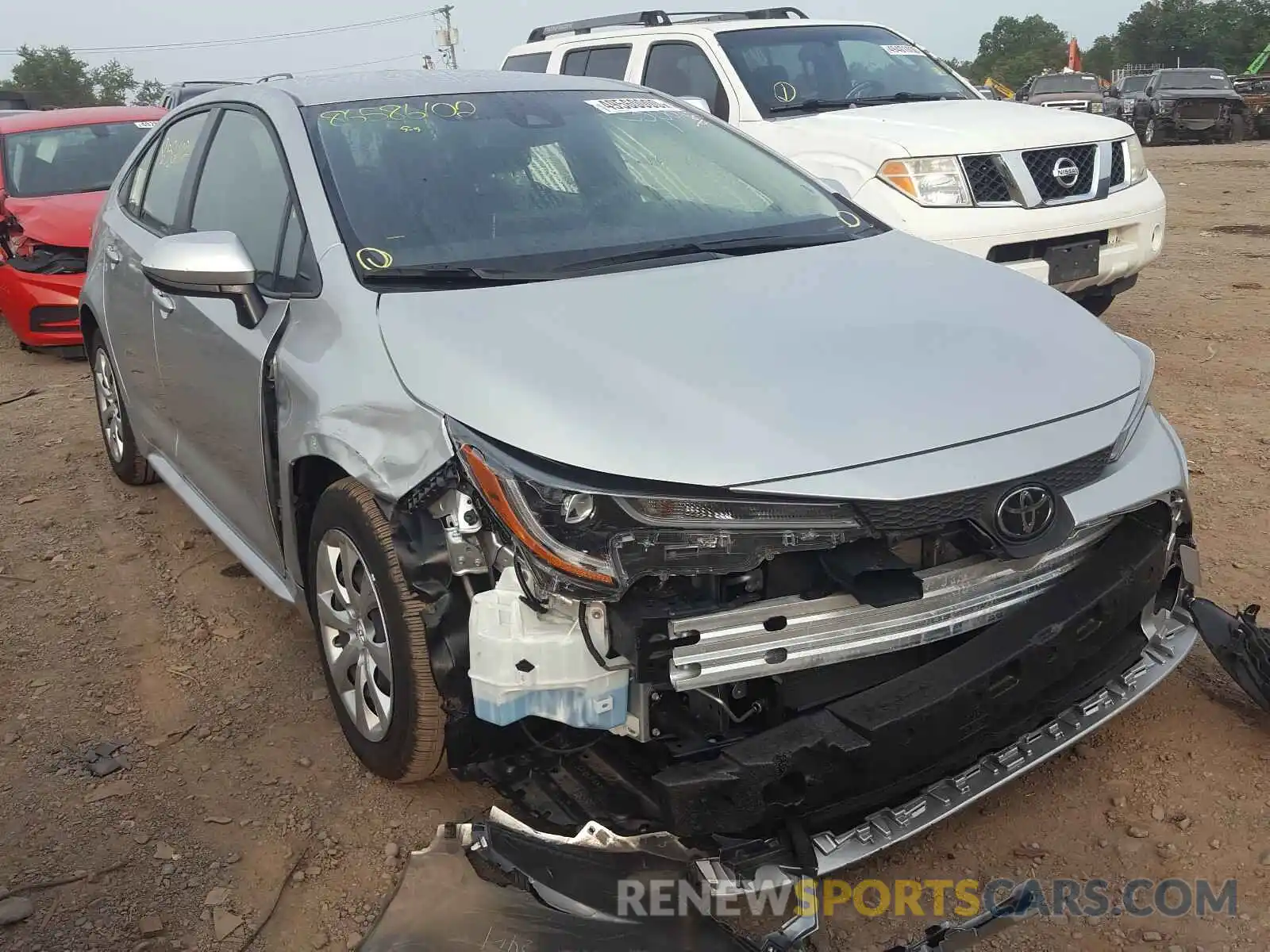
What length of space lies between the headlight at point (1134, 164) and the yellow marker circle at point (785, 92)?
6.33 feet

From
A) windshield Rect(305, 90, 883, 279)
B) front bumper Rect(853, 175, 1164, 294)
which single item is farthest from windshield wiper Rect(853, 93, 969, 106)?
windshield Rect(305, 90, 883, 279)

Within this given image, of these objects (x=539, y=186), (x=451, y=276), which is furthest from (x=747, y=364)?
(x=539, y=186)

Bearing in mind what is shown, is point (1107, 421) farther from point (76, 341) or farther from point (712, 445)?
point (76, 341)

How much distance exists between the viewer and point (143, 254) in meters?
4.14

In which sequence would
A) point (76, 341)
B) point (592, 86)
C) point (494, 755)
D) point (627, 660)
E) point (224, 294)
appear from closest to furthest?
1. point (627, 660)
2. point (494, 755)
3. point (224, 294)
4. point (592, 86)
5. point (76, 341)

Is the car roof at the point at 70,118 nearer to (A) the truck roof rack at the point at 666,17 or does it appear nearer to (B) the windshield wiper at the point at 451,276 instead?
(A) the truck roof rack at the point at 666,17

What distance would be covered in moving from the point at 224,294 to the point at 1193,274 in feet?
26.0

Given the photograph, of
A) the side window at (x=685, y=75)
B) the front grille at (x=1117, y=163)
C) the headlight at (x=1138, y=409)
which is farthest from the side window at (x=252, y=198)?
the front grille at (x=1117, y=163)

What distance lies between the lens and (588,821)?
2.26 meters

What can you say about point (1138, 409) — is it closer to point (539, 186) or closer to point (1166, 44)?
point (539, 186)

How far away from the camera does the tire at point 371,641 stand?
2580mm

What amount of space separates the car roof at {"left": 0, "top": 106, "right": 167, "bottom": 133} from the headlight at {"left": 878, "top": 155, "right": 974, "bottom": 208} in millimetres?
6100

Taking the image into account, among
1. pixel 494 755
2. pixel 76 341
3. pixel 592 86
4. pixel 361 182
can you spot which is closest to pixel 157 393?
pixel 361 182

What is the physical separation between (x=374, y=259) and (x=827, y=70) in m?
5.21
